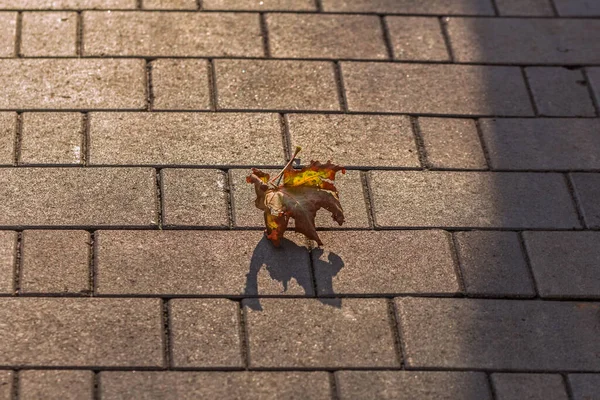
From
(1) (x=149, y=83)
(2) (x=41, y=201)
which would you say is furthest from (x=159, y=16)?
(2) (x=41, y=201)

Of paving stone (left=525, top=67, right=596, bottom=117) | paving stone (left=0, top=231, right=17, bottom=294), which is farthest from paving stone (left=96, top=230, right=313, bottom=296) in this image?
paving stone (left=525, top=67, right=596, bottom=117)

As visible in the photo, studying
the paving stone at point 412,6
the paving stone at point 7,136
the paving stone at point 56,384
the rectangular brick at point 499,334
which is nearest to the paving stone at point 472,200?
the rectangular brick at point 499,334

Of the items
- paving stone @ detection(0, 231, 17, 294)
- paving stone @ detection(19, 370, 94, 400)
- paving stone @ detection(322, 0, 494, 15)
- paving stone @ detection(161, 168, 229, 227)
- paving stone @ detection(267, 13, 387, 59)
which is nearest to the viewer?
paving stone @ detection(19, 370, 94, 400)

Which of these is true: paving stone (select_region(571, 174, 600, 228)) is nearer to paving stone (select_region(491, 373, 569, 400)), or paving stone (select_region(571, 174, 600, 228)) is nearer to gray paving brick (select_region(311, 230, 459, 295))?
gray paving brick (select_region(311, 230, 459, 295))

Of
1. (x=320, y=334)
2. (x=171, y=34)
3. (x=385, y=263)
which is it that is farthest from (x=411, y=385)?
(x=171, y=34)

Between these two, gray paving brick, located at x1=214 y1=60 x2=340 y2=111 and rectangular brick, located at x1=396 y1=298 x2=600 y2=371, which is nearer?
rectangular brick, located at x1=396 y1=298 x2=600 y2=371

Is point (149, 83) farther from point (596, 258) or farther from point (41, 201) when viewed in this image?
point (596, 258)

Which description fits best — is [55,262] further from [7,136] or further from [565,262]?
[565,262]
